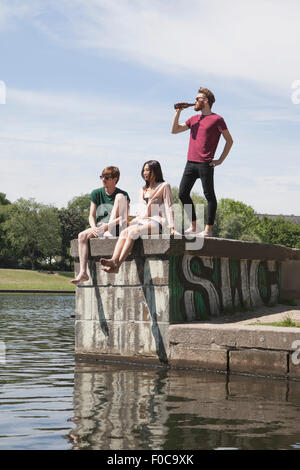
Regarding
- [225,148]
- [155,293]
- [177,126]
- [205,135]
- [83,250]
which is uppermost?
[177,126]

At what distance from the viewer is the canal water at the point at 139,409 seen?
5.50 meters

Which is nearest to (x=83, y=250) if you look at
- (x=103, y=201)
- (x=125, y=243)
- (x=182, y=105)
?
(x=103, y=201)

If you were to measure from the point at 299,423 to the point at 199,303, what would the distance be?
420cm

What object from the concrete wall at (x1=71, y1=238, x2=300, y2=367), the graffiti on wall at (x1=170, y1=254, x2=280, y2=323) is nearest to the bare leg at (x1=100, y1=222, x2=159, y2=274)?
the concrete wall at (x1=71, y1=238, x2=300, y2=367)

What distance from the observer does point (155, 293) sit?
977cm

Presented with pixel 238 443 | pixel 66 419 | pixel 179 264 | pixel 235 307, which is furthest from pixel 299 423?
pixel 235 307

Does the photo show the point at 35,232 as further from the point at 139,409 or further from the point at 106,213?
the point at 139,409

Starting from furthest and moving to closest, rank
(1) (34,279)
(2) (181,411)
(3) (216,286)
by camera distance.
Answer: (1) (34,279)
(3) (216,286)
(2) (181,411)

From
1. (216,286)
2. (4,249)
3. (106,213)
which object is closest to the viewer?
(216,286)

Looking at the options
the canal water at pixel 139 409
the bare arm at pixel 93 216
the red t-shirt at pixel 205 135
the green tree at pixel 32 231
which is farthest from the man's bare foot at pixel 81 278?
the green tree at pixel 32 231

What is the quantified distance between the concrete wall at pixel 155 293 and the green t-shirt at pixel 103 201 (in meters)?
0.59

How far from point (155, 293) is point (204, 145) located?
8.00 feet

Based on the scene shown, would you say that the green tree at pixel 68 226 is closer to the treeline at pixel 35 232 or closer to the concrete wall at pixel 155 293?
the treeline at pixel 35 232

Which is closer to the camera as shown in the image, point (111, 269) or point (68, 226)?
point (111, 269)
